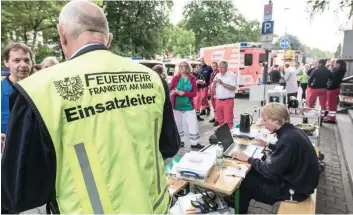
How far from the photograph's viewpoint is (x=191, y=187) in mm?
2922

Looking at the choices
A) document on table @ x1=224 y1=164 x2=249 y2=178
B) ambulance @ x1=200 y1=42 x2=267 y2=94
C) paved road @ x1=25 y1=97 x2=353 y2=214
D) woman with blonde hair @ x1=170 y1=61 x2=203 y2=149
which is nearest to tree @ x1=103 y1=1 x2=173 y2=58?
ambulance @ x1=200 y1=42 x2=267 y2=94

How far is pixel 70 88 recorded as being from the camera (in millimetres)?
1053

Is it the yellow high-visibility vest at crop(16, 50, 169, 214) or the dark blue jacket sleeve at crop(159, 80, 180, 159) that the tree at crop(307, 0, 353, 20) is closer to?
the dark blue jacket sleeve at crop(159, 80, 180, 159)

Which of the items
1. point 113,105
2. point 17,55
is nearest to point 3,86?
point 17,55

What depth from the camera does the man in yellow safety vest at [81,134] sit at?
1.02 meters

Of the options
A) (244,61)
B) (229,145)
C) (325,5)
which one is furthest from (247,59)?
(229,145)

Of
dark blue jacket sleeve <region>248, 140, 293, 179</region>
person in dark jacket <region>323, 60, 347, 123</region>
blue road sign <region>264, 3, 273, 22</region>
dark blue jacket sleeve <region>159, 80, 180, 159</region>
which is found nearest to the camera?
dark blue jacket sleeve <region>159, 80, 180, 159</region>

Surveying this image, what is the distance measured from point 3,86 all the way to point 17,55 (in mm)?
369

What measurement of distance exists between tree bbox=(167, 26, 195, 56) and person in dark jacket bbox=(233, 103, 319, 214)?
26968 millimetres

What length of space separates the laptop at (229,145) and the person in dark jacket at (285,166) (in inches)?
16.0

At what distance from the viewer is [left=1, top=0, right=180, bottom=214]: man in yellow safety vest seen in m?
1.02

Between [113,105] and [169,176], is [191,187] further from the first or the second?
[113,105]

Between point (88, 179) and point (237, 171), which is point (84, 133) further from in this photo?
point (237, 171)

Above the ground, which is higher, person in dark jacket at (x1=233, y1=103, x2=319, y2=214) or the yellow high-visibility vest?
the yellow high-visibility vest
